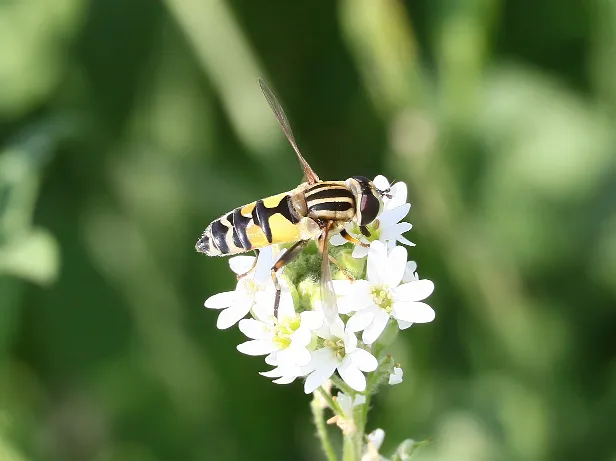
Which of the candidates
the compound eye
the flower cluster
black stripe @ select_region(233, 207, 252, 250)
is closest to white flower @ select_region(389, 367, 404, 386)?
the flower cluster

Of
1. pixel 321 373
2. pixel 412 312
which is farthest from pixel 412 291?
pixel 321 373

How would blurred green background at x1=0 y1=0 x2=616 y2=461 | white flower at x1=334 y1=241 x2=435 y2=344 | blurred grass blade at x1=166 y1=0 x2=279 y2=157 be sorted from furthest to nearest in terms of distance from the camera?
blurred grass blade at x1=166 y1=0 x2=279 y2=157
blurred green background at x1=0 y1=0 x2=616 y2=461
white flower at x1=334 y1=241 x2=435 y2=344

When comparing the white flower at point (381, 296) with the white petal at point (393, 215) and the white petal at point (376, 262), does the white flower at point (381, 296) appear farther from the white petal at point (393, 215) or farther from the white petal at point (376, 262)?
the white petal at point (393, 215)

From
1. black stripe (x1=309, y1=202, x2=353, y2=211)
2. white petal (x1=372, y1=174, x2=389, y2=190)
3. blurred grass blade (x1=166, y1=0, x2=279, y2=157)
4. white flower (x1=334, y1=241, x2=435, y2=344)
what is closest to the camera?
white flower (x1=334, y1=241, x2=435, y2=344)

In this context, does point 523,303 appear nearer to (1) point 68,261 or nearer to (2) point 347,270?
(2) point 347,270

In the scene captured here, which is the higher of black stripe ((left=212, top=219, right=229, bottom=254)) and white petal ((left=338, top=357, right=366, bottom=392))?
black stripe ((left=212, top=219, right=229, bottom=254))

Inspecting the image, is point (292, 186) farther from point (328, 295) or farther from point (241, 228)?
point (328, 295)

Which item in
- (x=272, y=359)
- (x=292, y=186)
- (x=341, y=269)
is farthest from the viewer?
(x=292, y=186)

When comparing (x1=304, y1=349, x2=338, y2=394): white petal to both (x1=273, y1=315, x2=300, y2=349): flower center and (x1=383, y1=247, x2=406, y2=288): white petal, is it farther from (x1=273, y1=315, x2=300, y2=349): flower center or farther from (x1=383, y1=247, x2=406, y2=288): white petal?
(x1=383, y1=247, x2=406, y2=288): white petal
